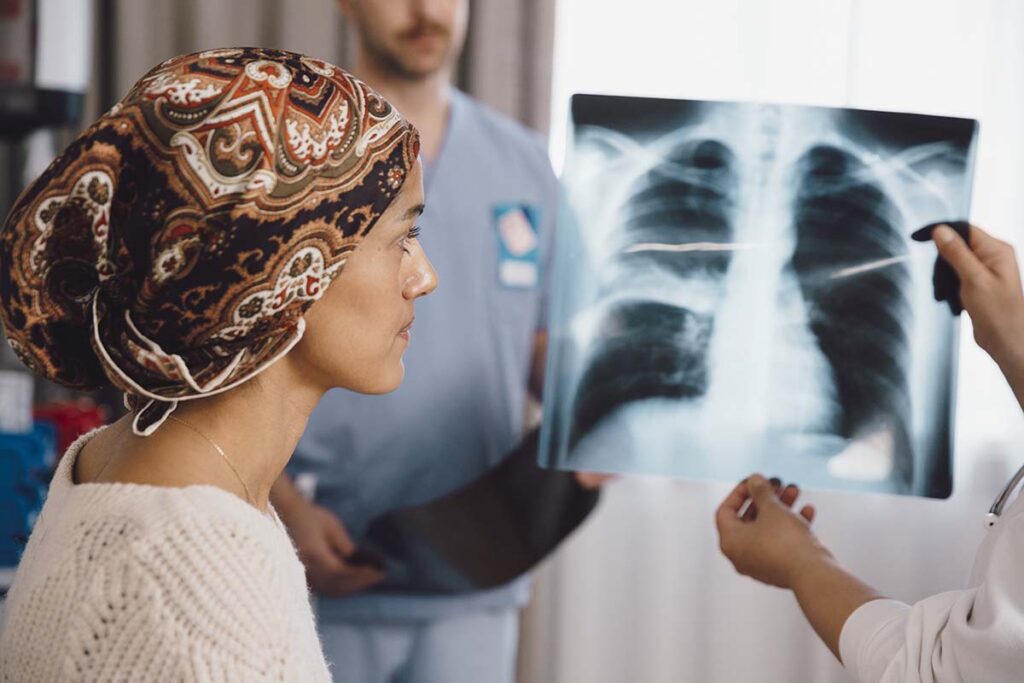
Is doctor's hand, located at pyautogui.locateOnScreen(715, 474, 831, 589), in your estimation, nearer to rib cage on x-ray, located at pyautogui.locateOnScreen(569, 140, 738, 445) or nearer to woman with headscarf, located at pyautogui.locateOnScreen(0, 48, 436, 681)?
rib cage on x-ray, located at pyautogui.locateOnScreen(569, 140, 738, 445)

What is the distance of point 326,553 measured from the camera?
1803 millimetres

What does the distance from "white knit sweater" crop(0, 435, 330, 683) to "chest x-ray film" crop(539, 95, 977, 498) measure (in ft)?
1.94

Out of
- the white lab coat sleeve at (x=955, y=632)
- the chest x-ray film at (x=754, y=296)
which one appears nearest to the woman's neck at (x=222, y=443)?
the chest x-ray film at (x=754, y=296)

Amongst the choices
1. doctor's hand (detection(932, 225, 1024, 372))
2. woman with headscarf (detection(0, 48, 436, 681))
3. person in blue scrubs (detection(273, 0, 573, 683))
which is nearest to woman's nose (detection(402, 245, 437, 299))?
woman with headscarf (detection(0, 48, 436, 681))

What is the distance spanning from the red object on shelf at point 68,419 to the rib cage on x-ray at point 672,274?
1.04m

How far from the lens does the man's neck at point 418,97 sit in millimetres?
1944

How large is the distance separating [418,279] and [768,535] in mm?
502

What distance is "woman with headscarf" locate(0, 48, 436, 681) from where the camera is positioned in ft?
2.69

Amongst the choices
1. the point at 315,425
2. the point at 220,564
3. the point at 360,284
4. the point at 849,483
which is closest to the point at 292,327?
the point at 360,284

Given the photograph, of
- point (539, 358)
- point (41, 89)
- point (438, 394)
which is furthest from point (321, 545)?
point (41, 89)

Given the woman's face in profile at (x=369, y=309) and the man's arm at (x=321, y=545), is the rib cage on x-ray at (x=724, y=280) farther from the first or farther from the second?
the man's arm at (x=321, y=545)

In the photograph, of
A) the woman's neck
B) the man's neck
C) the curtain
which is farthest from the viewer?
the curtain

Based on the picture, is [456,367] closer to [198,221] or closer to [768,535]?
[768,535]

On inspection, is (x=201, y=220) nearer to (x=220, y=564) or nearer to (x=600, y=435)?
(x=220, y=564)
